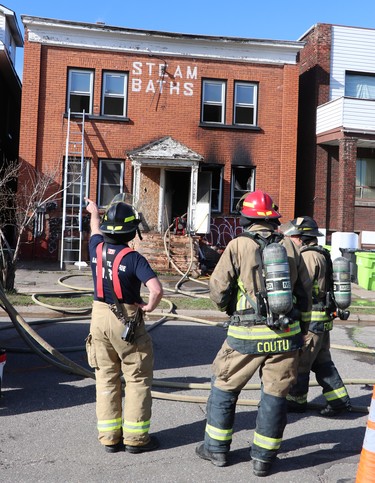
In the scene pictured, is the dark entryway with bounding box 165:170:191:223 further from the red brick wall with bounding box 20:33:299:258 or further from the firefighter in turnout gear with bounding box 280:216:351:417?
the firefighter in turnout gear with bounding box 280:216:351:417

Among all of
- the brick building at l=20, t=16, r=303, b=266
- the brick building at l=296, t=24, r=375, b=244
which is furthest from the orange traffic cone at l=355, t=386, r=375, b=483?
the brick building at l=296, t=24, r=375, b=244

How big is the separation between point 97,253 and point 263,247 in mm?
1275

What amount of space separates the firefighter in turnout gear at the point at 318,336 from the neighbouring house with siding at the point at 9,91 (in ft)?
48.5

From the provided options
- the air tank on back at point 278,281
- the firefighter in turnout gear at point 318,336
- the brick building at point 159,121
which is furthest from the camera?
the brick building at point 159,121

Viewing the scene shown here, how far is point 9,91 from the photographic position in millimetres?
23125

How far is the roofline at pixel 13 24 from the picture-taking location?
1883cm

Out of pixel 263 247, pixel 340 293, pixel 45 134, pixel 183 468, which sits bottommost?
pixel 183 468

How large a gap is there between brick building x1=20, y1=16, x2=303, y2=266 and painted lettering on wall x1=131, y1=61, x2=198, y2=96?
0.12 ft

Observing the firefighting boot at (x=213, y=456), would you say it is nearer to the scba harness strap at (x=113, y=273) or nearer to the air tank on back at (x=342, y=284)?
the scba harness strap at (x=113, y=273)

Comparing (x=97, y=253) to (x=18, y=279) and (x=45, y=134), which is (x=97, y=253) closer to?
(x=18, y=279)

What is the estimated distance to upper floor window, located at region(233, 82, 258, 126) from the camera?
64.4ft

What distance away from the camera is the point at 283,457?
4.05 metres

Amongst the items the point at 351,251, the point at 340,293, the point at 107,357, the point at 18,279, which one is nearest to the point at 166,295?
the point at 18,279

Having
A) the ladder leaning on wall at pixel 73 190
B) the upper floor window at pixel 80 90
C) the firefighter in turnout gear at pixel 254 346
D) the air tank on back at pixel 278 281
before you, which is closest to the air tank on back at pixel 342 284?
the firefighter in turnout gear at pixel 254 346
